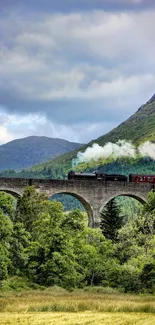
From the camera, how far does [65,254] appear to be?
42.6m

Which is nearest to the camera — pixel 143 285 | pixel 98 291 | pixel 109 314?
pixel 109 314

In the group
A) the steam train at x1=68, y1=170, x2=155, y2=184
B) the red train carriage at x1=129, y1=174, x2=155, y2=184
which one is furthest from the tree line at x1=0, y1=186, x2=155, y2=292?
the red train carriage at x1=129, y1=174, x2=155, y2=184

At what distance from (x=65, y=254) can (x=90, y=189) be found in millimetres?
30916

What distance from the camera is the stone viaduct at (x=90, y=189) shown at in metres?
68.4

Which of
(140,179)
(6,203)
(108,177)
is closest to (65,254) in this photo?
(6,203)

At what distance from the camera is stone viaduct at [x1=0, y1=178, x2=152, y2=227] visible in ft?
225

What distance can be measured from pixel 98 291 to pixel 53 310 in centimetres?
1526

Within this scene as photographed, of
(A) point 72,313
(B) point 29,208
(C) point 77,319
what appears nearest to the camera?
(C) point 77,319

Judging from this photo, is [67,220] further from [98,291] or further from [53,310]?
[53,310]

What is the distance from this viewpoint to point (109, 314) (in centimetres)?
2405

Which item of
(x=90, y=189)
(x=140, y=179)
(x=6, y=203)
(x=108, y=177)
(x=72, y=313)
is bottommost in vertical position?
(x=72, y=313)

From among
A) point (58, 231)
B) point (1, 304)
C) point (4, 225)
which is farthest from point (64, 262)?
point (1, 304)

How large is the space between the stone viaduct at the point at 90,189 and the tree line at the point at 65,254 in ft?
53.4

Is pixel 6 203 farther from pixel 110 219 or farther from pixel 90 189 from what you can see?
pixel 110 219
